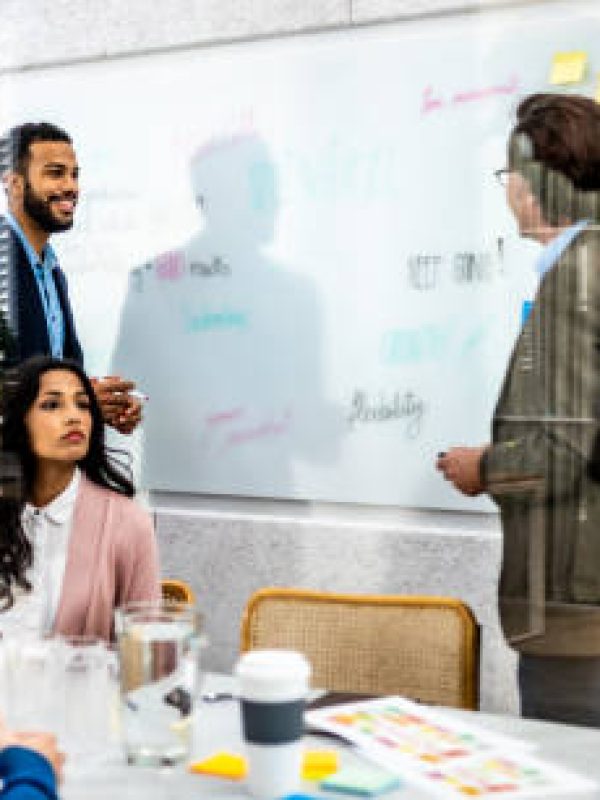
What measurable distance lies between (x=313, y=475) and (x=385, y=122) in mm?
907

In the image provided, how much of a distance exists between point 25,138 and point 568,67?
151 cm

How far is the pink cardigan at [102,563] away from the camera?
2.20 meters

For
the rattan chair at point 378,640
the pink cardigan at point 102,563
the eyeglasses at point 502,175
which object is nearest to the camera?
the rattan chair at point 378,640

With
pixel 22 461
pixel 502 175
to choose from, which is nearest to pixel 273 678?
pixel 22 461

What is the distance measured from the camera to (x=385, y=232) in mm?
2949

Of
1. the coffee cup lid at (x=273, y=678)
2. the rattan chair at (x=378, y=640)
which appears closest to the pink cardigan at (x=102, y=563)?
the rattan chair at (x=378, y=640)

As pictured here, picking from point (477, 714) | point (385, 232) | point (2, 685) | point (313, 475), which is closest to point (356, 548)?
point (313, 475)

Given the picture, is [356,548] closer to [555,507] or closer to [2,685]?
[555,507]

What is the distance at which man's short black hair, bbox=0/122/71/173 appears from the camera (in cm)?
328

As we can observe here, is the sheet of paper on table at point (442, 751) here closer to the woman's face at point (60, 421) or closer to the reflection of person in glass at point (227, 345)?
the woman's face at point (60, 421)

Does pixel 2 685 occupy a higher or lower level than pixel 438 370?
lower

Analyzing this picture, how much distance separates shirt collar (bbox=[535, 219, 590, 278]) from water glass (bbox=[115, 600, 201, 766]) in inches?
60.4

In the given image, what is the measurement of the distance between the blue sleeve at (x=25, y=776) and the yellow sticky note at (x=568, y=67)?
1998 mm

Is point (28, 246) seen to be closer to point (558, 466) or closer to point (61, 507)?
point (61, 507)
